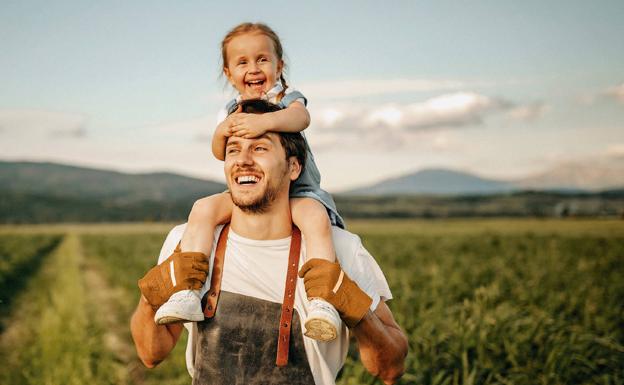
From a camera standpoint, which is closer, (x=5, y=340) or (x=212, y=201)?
(x=212, y=201)

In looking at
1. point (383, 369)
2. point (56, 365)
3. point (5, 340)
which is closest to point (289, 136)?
point (383, 369)

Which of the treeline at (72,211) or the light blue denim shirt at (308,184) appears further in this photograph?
the treeline at (72,211)

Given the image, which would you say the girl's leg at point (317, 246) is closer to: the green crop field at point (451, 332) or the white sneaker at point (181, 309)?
the white sneaker at point (181, 309)

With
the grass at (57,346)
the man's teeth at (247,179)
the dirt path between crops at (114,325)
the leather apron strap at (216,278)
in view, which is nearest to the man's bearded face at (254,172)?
the man's teeth at (247,179)

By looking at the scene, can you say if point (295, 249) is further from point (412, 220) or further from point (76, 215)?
point (76, 215)

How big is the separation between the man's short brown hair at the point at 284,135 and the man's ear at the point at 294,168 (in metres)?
0.02

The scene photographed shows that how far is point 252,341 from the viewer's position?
7.75 ft

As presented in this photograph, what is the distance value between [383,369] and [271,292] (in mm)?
620

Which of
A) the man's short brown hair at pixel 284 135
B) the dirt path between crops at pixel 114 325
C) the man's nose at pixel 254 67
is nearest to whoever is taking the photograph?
the man's short brown hair at pixel 284 135

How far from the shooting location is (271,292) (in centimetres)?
241

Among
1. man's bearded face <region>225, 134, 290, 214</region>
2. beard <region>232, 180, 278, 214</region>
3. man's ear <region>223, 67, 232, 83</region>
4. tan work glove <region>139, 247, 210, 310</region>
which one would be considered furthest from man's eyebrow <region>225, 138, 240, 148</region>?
man's ear <region>223, 67, 232, 83</region>

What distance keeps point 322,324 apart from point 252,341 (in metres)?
0.38

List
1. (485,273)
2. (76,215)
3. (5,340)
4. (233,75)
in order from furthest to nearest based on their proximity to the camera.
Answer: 1. (76,215)
2. (485,273)
3. (5,340)
4. (233,75)

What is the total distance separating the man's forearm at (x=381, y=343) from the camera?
2.40 meters
